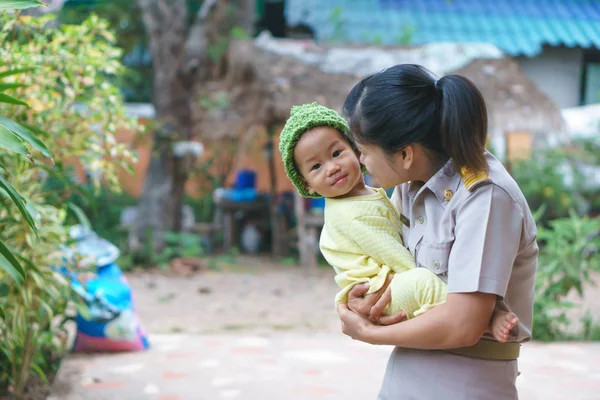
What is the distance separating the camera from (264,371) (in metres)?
4.25

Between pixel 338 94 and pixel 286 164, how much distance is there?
304 inches

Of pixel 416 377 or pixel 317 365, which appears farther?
pixel 317 365

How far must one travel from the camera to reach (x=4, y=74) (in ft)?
8.25

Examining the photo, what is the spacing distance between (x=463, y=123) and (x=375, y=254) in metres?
0.41

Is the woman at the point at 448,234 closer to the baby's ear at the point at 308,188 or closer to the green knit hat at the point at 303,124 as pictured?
the green knit hat at the point at 303,124

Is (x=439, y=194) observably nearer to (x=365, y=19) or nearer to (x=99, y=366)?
(x=99, y=366)

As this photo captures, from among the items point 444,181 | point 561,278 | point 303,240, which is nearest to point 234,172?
point 303,240

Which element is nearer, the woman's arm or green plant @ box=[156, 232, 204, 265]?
the woman's arm

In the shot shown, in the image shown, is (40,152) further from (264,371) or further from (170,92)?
(170,92)

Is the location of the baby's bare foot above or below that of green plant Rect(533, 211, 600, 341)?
above

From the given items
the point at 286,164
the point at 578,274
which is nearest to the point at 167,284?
the point at 578,274

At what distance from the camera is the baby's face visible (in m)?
1.83

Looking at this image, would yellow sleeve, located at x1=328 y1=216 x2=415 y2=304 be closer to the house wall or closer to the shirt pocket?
the shirt pocket

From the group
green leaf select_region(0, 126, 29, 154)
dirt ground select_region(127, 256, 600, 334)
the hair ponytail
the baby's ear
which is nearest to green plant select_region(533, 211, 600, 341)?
dirt ground select_region(127, 256, 600, 334)
